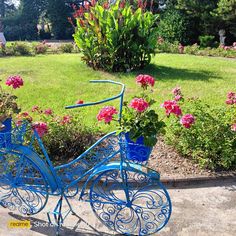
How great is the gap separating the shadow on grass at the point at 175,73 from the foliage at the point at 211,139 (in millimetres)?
4469

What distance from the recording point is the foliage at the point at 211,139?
4.08m

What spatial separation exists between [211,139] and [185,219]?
1.28 meters

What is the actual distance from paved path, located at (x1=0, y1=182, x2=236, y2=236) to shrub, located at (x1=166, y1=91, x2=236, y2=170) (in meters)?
0.49

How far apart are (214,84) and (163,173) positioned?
4.87 metres

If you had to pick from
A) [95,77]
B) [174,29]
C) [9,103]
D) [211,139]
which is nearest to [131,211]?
[211,139]

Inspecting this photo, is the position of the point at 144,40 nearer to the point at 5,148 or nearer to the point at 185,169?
the point at 185,169

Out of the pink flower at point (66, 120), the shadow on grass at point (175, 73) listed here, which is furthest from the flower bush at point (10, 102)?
the shadow on grass at point (175, 73)

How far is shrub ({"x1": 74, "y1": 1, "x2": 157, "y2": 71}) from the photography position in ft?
28.9

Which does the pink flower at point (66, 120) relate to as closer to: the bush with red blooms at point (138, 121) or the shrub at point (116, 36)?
the bush with red blooms at point (138, 121)

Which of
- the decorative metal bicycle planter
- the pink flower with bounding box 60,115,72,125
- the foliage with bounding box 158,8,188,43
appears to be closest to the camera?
the decorative metal bicycle planter

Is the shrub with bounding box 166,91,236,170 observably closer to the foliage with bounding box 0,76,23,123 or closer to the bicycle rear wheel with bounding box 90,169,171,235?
the bicycle rear wheel with bounding box 90,169,171,235

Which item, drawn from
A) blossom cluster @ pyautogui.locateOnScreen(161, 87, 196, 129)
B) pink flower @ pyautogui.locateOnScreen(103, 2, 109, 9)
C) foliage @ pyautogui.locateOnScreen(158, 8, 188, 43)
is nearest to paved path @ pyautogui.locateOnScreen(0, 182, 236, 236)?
blossom cluster @ pyautogui.locateOnScreen(161, 87, 196, 129)

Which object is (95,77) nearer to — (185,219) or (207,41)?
(185,219)

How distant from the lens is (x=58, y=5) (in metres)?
30.9
